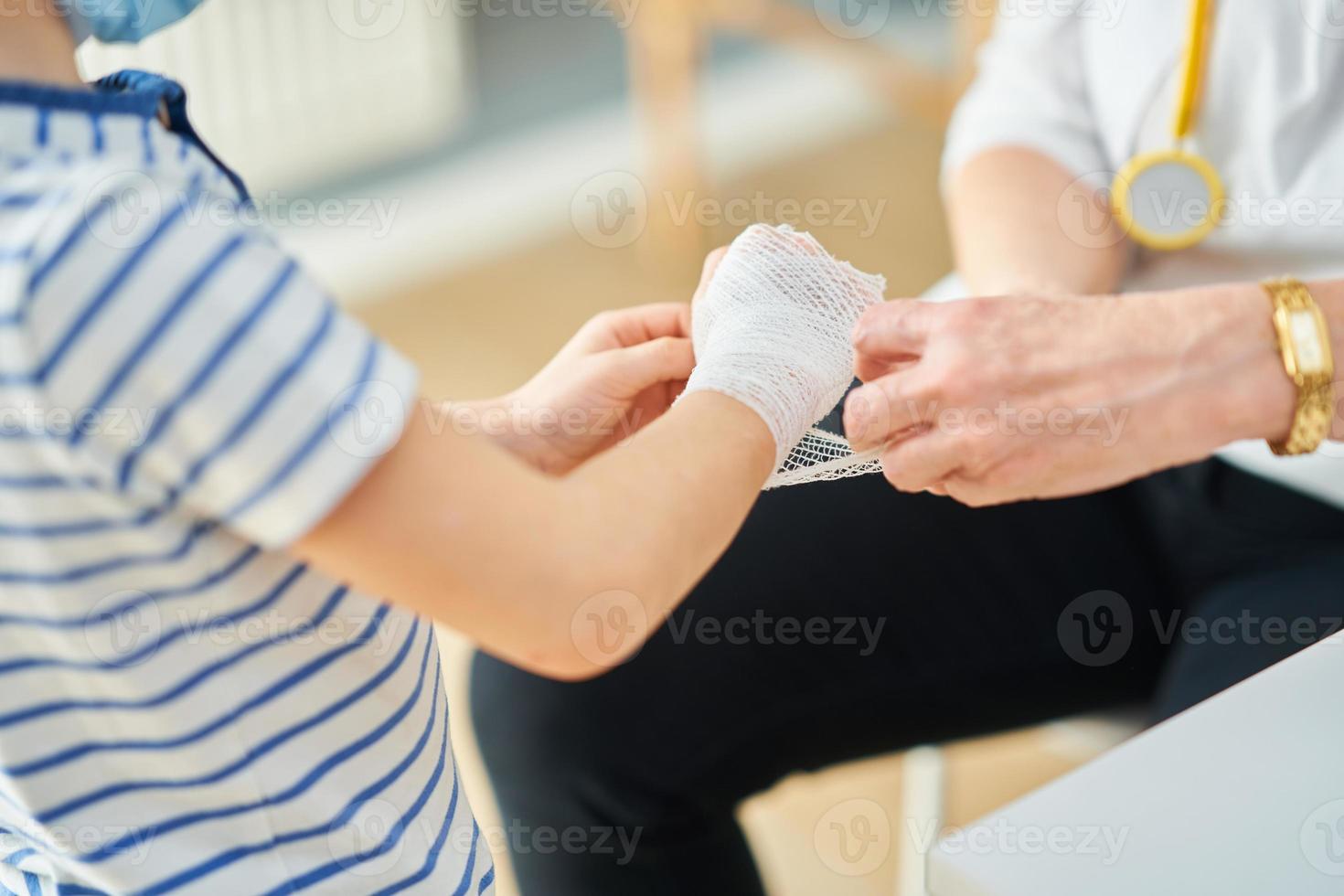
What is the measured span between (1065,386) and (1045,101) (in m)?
0.39

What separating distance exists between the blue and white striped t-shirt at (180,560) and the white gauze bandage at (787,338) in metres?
0.20

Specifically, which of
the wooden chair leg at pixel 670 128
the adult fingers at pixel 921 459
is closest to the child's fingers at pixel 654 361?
the adult fingers at pixel 921 459

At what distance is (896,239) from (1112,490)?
55.1 inches

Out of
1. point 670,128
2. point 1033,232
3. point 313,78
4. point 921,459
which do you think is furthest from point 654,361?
point 313,78

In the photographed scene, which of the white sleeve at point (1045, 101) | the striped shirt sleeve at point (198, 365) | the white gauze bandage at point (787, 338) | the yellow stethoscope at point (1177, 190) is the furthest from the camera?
the white sleeve at point (1045, 101)

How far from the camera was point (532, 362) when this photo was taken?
6.69ft

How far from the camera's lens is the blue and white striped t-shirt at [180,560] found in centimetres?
46

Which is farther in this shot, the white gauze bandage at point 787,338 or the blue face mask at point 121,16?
the white gauze bandage at point 787,338

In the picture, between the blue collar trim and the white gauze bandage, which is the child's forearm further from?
the blue collar trim

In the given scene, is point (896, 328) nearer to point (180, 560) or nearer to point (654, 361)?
point (654, 361)

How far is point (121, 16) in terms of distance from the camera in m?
0.57

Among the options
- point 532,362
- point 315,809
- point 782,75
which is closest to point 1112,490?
point 315,809

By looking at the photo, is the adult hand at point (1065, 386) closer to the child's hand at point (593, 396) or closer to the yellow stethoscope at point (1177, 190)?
the child's hand at point (593, 396)

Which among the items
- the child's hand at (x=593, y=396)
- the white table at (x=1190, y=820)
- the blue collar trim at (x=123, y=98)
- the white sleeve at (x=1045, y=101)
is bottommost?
the white table at (x=1190, y=820)
